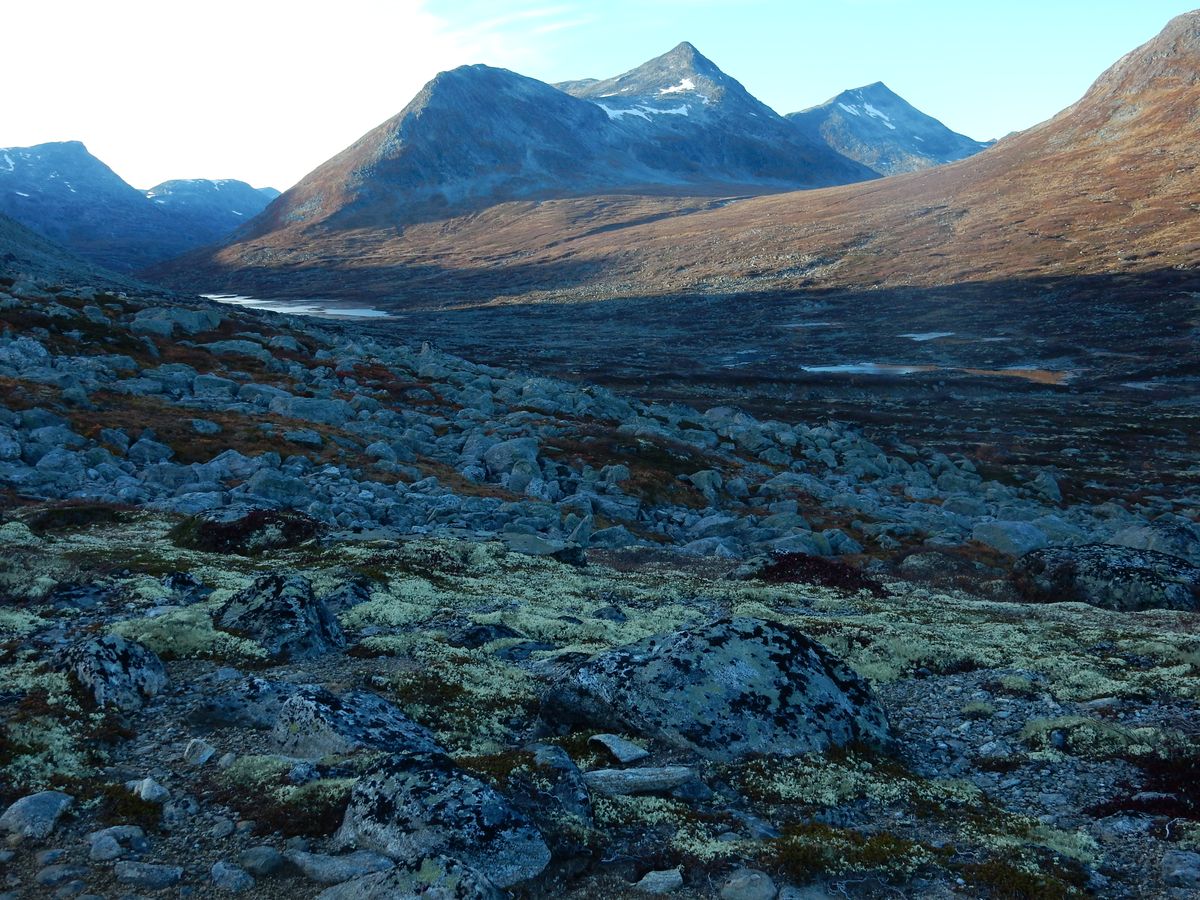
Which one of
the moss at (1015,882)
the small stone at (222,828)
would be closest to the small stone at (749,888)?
the moss at (1015,882)

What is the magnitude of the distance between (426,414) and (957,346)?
107 metres

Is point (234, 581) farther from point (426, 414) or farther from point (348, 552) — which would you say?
point (426, 414)

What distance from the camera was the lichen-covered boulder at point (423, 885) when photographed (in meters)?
7.51

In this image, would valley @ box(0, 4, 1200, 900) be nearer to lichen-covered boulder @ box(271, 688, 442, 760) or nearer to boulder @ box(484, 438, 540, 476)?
lichen-covered boulder @ box(271, 688, 442, 760)

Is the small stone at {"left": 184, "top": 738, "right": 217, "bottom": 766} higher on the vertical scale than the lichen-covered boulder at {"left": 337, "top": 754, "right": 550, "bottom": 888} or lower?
lower

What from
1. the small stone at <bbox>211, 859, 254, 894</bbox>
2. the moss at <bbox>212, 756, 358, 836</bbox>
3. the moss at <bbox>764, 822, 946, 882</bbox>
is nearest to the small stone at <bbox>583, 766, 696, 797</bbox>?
the moss at <bbox>764, 822, 946, 882</bbox>

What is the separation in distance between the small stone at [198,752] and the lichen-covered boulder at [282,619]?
3.92 metres

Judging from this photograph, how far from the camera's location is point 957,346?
13650cm

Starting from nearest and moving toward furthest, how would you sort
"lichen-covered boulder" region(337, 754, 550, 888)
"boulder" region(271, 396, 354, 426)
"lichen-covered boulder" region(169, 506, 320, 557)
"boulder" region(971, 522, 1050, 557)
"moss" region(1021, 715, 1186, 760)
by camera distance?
"lichen-covered boulder" region(337, 754, 550, 888) < "moss" region(1021, 715, 1186, 760) < "lichen-covered boulder" region(169, 506, 320, 557) < "boulder" region(971, 522, 1050, 557) < "boulder" region(271, 396, 354, 426)

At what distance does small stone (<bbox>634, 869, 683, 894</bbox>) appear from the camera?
8.25 m

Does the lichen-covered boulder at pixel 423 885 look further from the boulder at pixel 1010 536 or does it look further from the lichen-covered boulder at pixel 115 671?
the boulder at pixel 1010 536

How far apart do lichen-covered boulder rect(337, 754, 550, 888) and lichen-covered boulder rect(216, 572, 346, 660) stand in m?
6.54

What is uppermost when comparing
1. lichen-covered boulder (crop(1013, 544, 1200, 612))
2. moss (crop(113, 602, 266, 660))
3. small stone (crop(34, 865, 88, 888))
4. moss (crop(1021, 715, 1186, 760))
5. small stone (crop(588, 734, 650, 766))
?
small stone (crop(34, 865, 88, 888))

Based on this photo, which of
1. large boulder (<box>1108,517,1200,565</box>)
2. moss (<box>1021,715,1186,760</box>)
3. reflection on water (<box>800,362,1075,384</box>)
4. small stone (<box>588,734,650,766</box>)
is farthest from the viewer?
reflection on water (<box>800,362,1075,384</box>)
